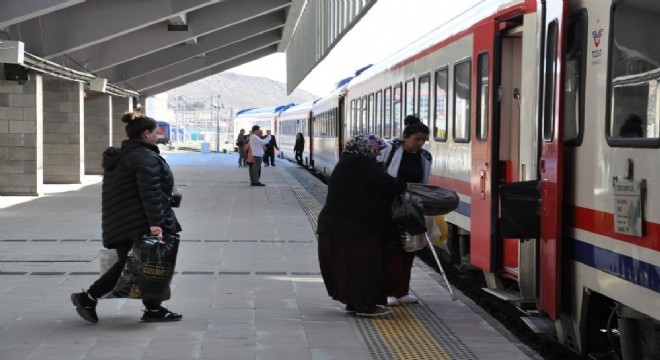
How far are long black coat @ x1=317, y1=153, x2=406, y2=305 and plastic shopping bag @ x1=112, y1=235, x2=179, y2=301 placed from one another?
4.59 ft

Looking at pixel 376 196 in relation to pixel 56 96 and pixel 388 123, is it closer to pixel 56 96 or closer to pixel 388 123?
pixel 388 123

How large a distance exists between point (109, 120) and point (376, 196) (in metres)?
28.1

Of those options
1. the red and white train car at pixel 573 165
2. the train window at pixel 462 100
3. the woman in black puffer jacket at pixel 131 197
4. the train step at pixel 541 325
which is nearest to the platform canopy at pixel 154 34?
the train window at pixel 462 100

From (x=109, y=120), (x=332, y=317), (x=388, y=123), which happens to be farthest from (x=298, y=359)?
(x=109, y=120)

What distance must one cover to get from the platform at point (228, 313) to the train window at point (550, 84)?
1.63 metres

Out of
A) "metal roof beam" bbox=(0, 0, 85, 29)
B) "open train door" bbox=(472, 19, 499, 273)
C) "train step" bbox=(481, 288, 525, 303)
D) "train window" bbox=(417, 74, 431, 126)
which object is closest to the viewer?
"train step" bbox=(481, 288, 525, 303)

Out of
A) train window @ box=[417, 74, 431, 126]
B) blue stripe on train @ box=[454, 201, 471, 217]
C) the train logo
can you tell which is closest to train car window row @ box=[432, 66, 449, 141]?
train window @ box=[417, 74, 431, 126]

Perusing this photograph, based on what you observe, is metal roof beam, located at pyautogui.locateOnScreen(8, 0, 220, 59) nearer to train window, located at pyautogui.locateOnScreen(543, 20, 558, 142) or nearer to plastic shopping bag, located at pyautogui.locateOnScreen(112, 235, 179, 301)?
plastic shopping bag, located at pyautogui.locateOnScreen(112, 235, 179, 301)

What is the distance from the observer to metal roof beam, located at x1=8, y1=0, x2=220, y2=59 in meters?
26.2

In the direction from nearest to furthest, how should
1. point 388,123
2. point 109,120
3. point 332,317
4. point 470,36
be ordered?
1. point 332,317
2. point 470,36
3. point 388,123
4. point 109,120

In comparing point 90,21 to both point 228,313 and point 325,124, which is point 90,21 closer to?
point 325,124

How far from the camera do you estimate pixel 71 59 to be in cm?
2977

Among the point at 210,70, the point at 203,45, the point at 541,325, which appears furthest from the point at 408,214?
the point at 210,70

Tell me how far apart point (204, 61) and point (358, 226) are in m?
40.2
